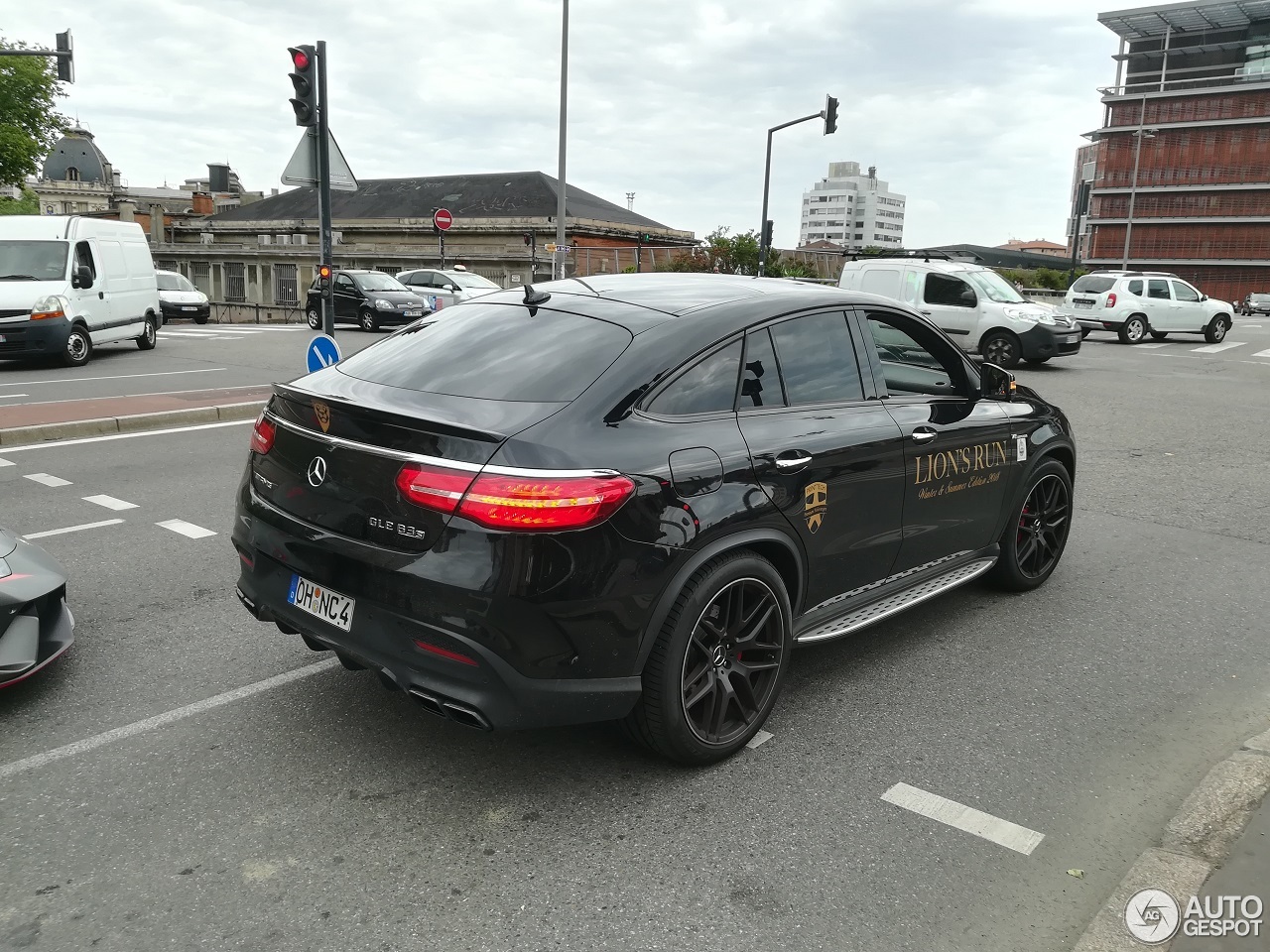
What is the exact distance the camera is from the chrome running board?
12.9 feet

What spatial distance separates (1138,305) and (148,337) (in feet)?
74.6

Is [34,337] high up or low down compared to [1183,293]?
down

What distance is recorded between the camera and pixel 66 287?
623 inches

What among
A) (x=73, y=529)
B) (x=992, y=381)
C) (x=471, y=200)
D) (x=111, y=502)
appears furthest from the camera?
(x=471, y=200)

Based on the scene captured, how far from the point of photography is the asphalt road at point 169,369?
12914 mm

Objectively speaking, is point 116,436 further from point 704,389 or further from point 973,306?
point 973,306

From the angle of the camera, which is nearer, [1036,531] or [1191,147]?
[1036,531]

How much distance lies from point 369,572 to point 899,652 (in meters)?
2.58

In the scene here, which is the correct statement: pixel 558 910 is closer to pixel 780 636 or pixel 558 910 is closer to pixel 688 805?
pixel 688 805

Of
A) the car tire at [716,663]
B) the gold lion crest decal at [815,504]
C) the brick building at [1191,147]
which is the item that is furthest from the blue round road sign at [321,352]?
the brick building at [1191,147]

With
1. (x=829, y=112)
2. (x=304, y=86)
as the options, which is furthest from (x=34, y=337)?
(x=829, y=112)

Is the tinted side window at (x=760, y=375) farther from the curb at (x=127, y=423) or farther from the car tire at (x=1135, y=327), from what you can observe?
the car tire at (x=1135, y=327)

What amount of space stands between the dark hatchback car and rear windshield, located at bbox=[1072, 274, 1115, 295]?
23782 millimetres

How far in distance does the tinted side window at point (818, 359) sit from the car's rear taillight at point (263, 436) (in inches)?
75.5
